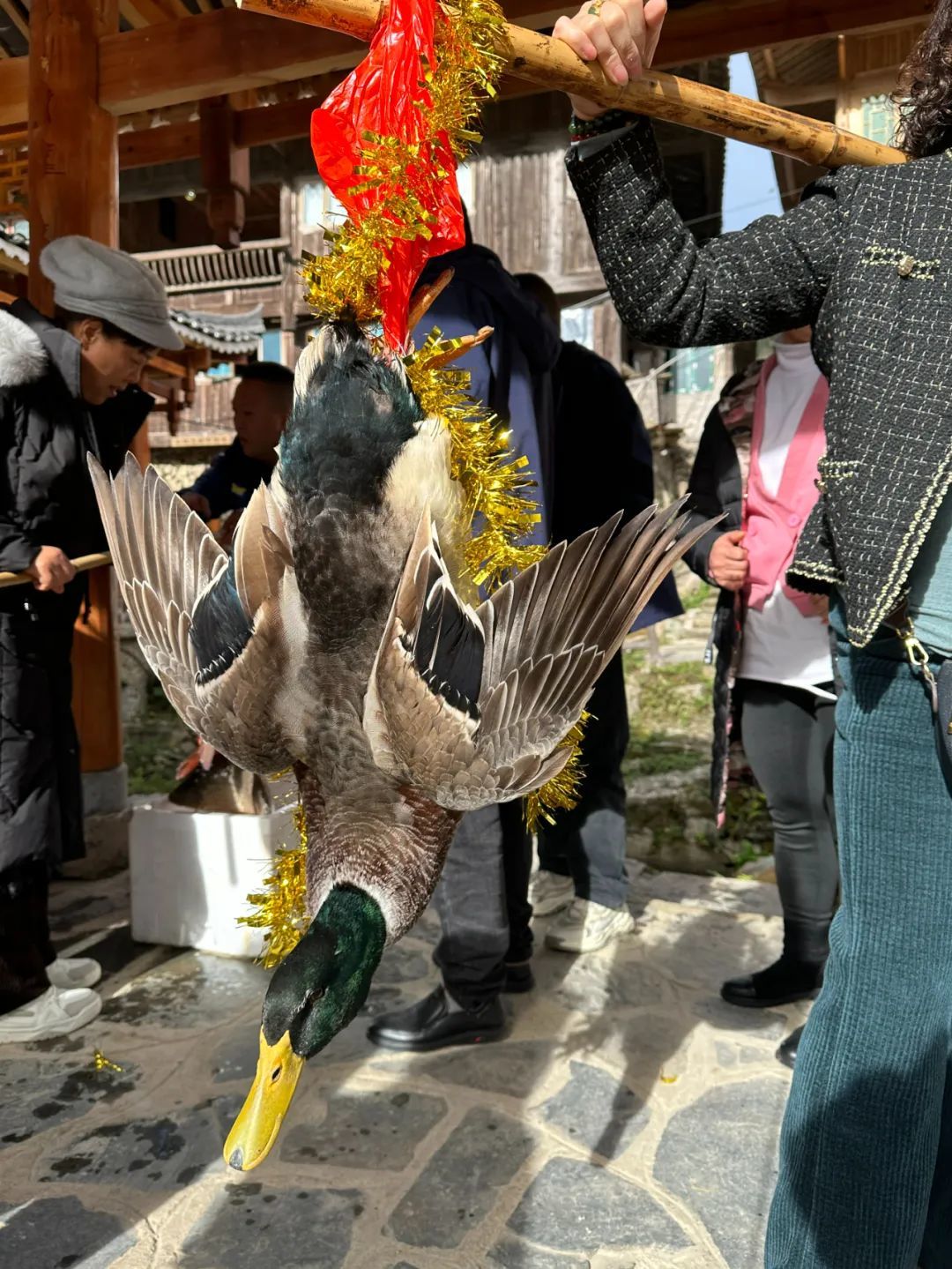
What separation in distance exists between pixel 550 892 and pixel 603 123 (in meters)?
3.25

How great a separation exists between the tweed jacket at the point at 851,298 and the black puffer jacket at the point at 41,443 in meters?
2.12

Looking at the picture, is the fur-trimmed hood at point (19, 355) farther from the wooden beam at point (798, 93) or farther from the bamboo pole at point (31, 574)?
the wooden beam at point (798, 93)

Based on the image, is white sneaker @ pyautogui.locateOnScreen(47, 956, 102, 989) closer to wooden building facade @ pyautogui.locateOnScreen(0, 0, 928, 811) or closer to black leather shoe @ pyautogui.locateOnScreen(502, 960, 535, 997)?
wooden building facade @ pyautogui.locateOnScreen(0, 0, 928, 811)

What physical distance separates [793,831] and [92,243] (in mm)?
3157

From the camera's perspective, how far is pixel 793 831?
298 cm

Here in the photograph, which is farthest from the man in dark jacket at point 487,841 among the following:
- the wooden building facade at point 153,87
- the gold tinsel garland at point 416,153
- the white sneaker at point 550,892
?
the wooden building facade at point 153,87

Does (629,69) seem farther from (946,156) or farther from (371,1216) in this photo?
(371,1216)

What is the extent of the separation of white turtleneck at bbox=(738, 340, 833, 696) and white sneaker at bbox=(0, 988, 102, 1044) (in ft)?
8.12

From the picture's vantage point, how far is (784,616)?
9.44 feet

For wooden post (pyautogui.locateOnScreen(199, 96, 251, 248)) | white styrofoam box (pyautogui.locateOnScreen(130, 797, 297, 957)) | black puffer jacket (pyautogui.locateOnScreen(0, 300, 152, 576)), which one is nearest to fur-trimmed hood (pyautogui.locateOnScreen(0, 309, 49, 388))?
black puffer jacket (pyautogui.locateOnScreen(0, 300, 152, 576))

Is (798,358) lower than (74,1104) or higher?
higher

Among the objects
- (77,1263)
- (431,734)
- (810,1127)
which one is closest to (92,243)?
(431,734)

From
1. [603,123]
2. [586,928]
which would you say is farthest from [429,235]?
[586,928]

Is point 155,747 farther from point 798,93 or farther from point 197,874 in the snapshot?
point 798,93
